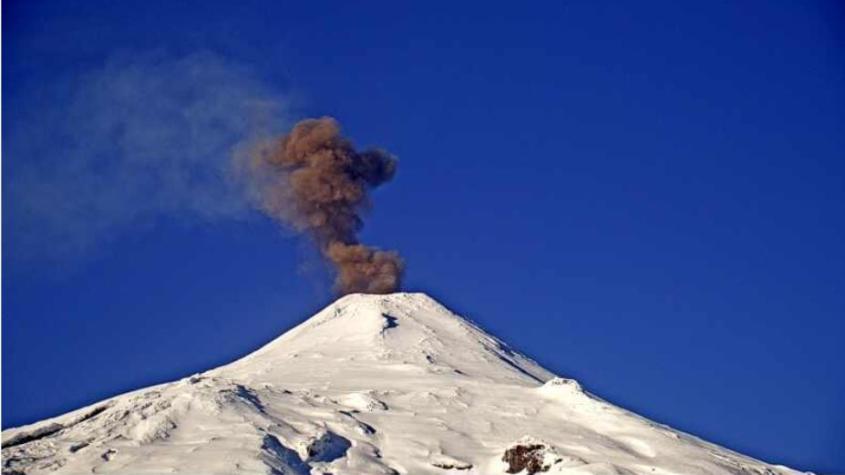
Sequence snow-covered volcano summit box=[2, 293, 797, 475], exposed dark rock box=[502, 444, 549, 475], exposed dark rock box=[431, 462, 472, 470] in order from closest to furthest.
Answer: snow-covered volcano summit box=[2, 293, 797, 475]
exposed dark rock box=[502, 444, 549, 475]
exposed dark rock box=[431, 462, 472, 470]

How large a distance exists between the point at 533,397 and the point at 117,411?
82.7ft

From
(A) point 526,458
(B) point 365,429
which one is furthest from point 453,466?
(B) point 365,429

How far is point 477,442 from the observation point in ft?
208

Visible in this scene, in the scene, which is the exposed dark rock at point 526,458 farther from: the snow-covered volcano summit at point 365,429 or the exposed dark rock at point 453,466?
the exposed dark rock at point 453,466

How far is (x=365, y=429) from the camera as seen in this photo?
2459 inches

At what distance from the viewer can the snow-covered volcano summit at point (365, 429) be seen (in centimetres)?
5528

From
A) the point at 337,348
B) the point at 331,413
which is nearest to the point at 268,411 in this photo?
the point at 331,413

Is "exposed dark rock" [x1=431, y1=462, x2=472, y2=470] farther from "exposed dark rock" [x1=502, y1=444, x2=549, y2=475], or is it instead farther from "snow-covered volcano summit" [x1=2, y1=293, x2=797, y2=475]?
"exposed dark rock" [x1=502, y1=444, x2=549, y2=475]

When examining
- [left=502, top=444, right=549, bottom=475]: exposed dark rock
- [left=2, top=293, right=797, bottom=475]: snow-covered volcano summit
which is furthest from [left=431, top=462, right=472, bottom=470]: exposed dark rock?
[left=502, top=444, right=549, bottom=475]: exposed dark rock

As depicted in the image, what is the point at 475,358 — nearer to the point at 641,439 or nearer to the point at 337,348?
→ the point at 337,348

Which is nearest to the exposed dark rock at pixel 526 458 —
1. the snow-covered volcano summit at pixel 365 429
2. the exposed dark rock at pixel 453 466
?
the snow-covered volcano summit at pixel 365 429

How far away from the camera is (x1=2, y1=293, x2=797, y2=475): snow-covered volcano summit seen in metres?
55.3

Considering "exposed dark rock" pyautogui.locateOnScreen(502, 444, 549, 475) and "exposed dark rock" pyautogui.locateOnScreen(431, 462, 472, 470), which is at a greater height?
"exposed dark rock" pyautogui.locateOnScreen(502, 444, 549, 475)

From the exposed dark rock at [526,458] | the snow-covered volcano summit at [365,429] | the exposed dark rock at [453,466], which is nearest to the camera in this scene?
the snow-covered volcano summit at [365,429]
